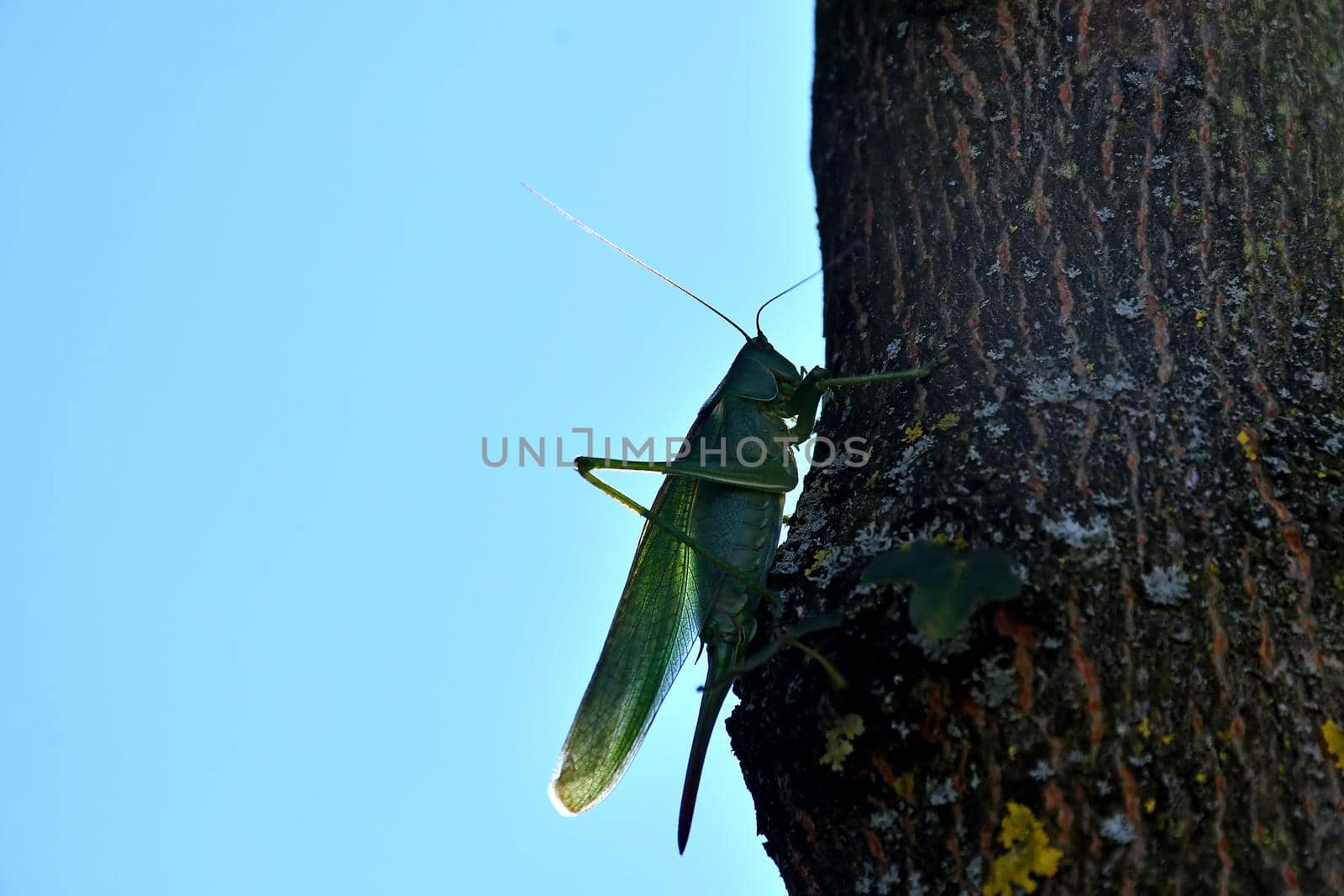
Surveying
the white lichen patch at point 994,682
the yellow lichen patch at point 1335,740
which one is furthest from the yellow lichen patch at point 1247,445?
the white lichen patch at point 994,682

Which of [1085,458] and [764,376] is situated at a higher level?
[764,376]

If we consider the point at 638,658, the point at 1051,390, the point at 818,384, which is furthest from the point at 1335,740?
the point at 638,658

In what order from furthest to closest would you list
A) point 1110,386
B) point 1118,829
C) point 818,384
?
point 818,384
point 1110,386
point 1118,829

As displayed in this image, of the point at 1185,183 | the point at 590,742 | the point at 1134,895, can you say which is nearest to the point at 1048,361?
the point at 1185,183

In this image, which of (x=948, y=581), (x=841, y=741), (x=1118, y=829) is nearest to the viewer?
(x=1118, y=829)

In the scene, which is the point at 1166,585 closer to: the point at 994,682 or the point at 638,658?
the point at 994,682

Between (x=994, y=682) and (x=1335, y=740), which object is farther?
(x=994, y=682)

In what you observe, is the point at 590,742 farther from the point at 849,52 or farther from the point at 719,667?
the point at 849,52
